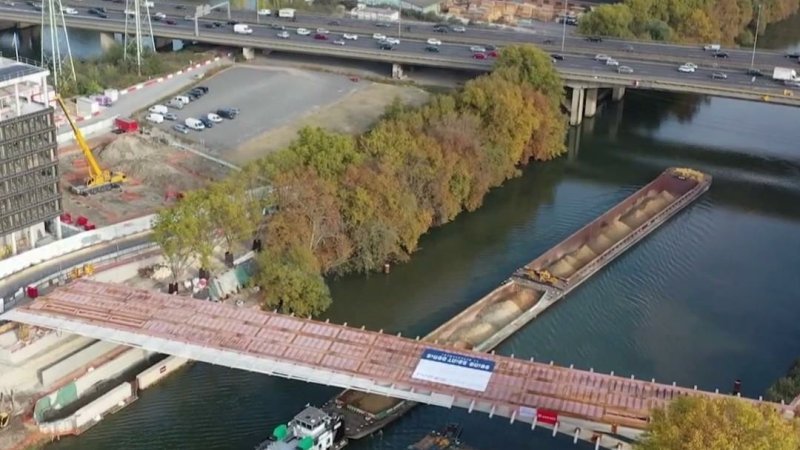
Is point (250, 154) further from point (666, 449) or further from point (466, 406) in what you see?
point (666, 449)

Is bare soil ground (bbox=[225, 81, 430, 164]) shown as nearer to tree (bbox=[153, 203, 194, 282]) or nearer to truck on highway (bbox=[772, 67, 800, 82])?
tree (bbox=[153, 203, 194, 282])

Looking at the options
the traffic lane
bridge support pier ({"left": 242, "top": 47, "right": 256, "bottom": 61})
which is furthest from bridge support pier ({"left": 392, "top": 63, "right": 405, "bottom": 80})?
the traffic lane

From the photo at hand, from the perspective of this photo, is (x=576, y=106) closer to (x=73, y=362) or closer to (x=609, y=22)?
(x=609, y=22)

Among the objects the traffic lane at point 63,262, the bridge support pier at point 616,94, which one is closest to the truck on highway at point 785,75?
the bridge support pier at point 616,94

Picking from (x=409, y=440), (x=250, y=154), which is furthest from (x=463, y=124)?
(x=409, y=440)

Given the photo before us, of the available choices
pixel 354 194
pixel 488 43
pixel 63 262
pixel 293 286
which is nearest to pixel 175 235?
pixel 63 262
